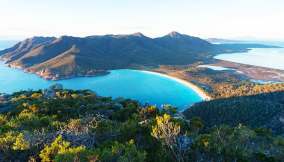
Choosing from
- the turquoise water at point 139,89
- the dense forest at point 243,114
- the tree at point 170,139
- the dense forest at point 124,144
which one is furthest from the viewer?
the turquoise water at point 139,89

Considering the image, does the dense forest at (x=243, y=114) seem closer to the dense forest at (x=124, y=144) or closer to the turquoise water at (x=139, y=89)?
the turquoise water at (x=139, y=89)

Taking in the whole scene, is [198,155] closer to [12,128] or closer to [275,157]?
[275,157]

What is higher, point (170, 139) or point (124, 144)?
point (170, 139)

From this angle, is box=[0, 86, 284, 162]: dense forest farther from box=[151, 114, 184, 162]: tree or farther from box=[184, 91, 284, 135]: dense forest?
box=[184, 91, 284, 135]: dense forest

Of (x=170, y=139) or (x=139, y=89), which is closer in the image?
(x=170, y=139)

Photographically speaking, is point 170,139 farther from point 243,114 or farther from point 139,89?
point 139,89

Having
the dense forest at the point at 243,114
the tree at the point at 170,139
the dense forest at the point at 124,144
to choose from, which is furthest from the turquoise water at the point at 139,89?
the tree at the point at 170,139

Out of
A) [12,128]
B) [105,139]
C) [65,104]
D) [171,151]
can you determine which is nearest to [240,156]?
[171,151]

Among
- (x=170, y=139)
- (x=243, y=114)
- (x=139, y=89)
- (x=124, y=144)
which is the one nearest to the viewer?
(x=170, y=139)

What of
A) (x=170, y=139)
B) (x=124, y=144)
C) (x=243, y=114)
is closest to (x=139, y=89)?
(x=243, y=114)

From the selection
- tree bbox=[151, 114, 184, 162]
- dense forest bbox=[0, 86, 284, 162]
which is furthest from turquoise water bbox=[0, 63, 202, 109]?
tree bbox=[151, 114, 184, 162]

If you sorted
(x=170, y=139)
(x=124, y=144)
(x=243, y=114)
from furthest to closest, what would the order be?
(x=243, y=114) < (x=124, y=144) < (x=170, y=139)
